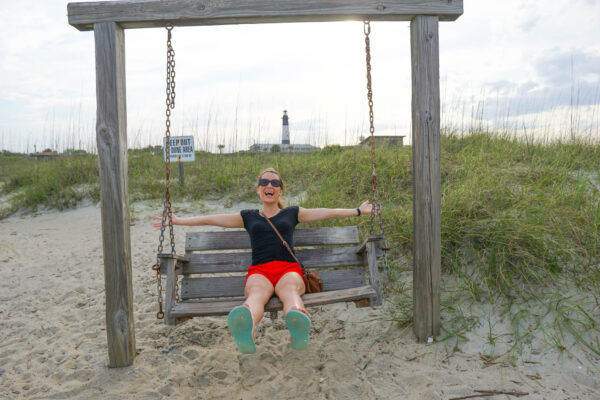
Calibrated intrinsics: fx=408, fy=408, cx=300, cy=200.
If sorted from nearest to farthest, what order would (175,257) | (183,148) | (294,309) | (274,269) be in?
1. (294,309)
2. (175,257)
3. (274,269)
4. (183,148)

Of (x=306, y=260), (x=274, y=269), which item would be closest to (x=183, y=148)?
(x=306, y=260)

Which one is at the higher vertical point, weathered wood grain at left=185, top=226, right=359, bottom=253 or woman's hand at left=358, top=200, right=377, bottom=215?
woman's hand at left=358, top=200, right=377, bottom=215

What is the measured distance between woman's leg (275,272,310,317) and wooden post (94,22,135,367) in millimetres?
1131

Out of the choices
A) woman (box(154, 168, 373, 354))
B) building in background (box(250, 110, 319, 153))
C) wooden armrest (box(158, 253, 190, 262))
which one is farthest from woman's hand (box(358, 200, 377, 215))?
building in background (box(250, 110, 319, 153))

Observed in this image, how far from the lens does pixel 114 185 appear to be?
292cm

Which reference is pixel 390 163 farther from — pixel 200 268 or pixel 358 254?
pixel 200 268

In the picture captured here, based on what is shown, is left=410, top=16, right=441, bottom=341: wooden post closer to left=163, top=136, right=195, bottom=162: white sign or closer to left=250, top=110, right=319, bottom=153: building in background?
left=163, top=136, right=195, bottom=162: white sign

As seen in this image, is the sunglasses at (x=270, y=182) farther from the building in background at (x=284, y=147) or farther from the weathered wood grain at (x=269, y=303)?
the building in background at (x=284, y=147)

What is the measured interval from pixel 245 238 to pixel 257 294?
0.87m

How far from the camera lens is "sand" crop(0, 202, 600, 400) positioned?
2672 millimetres

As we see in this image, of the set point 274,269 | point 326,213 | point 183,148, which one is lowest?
point 274,269

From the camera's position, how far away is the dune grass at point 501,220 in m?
3.16

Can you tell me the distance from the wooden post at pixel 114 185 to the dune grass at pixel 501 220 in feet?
7.09

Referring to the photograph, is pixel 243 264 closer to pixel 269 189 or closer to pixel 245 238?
pixel 245 238
